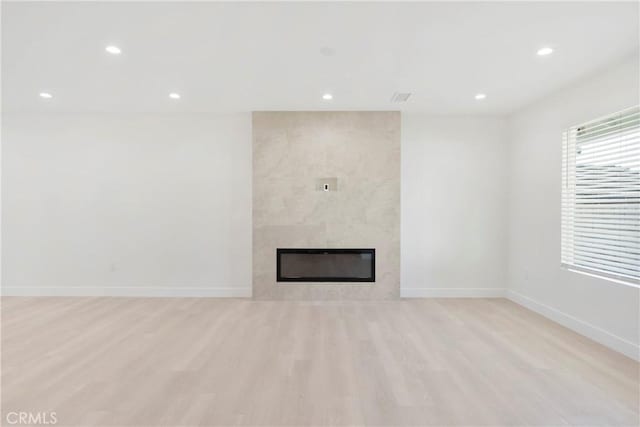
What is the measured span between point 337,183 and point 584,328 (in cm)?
334

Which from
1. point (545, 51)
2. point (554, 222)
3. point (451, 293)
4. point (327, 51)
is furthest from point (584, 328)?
point (327, 51)

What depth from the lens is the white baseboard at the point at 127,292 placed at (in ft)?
16.3

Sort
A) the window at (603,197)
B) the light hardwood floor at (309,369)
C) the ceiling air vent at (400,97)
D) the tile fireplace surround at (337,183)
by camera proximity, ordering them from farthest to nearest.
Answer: the tile fireplace surround at (337,183)
the ceiling air vent at (400,97)
the window at (603,197)
the light hardwood floor at (309,369)

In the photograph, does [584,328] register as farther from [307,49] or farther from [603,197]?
[307,49]

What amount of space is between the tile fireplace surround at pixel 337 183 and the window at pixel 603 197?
2052 mm

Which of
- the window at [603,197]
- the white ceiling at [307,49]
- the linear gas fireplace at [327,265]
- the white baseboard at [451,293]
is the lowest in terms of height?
the white baseboard at [451,293]

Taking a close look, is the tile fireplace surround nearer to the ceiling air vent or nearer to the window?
the ceiling air vent

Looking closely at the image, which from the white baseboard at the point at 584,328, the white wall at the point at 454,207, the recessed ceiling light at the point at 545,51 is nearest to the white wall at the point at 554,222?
the white baseboard at the point at 584,328

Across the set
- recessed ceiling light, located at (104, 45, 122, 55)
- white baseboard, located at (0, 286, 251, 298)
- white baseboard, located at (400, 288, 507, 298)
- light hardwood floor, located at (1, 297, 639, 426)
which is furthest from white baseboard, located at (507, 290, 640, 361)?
recessed ceiling light, located at (104, 45, 122, 55)

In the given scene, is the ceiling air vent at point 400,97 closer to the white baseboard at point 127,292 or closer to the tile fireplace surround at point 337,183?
the tile fireplace surround at point 337,183

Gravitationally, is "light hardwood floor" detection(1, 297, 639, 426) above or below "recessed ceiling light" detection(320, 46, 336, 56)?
below

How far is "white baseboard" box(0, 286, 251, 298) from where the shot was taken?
16.3 ft

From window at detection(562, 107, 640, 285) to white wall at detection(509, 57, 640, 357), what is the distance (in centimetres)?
11

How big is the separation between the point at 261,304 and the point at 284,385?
223 centimetres
